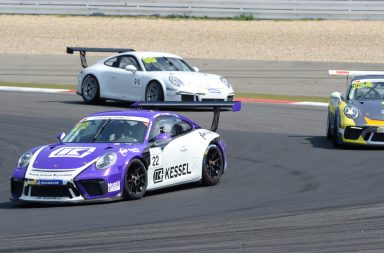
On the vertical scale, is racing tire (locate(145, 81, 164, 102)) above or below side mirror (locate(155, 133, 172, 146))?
below

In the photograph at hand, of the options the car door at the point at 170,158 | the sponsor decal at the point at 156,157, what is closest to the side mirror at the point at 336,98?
the car door at the point at 170,158

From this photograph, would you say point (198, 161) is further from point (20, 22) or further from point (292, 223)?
point (20, 22)

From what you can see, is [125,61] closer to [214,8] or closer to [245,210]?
[245,210]

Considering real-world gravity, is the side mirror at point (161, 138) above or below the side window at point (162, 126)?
below

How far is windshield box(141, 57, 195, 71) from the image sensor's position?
22.8 meters

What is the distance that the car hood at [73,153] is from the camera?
1201 centimetres

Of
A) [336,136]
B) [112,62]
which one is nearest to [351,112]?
[336,136]

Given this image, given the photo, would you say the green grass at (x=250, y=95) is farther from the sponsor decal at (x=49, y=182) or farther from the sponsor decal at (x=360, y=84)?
the sponsor decal at (x=49, y=182)

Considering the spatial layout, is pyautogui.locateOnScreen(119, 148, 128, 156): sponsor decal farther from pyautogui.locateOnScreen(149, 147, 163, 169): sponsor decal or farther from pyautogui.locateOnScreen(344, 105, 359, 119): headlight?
pyautogui.locateOnScreen(344, 105, 359, 119): headlight

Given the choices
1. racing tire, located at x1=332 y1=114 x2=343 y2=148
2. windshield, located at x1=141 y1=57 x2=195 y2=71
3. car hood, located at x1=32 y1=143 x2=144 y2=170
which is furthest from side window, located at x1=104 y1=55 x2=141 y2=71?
car hood, located at x1=32 y1=143 x2=144 y2=170

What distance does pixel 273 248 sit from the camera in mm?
8789

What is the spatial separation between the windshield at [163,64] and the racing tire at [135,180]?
413 inches

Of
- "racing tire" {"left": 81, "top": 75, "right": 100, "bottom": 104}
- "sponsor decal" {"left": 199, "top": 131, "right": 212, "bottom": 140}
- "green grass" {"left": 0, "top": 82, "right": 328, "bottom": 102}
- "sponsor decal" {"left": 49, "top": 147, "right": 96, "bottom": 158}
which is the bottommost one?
"green grass" {"left": 0, "top": 82, "right": 328, "bottom": 102}

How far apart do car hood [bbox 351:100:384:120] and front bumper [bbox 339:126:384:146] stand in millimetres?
253
